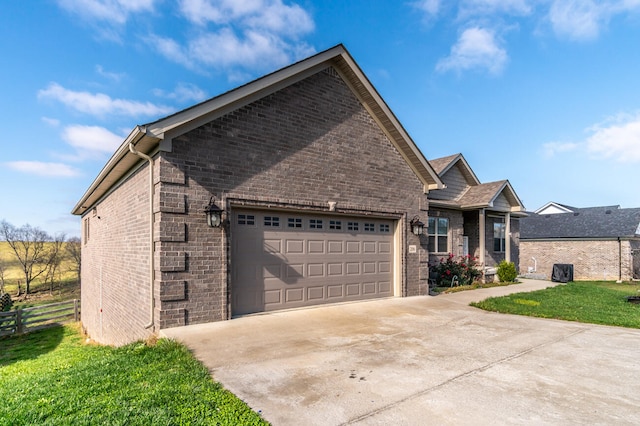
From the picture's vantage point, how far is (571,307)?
964 centimetres

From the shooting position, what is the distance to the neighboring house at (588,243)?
2289cm

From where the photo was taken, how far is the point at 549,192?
40.2 metres

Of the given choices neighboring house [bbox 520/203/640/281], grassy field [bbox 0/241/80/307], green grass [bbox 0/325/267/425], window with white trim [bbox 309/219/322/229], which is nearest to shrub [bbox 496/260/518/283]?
neighboring house [bbox 520/203/640/281]

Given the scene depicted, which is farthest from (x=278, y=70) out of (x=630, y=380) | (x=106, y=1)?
(x=630, y=380)

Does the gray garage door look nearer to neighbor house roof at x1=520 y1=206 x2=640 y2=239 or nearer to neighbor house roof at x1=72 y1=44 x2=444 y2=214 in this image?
neighbor house roof at x1=72 y1=44 x2=444 y2=214

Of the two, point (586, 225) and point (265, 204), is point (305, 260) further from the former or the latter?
point (586, 225)

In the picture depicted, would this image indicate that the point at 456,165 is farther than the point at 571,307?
Yes

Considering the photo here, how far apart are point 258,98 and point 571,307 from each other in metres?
10.1

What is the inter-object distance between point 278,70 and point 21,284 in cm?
4083

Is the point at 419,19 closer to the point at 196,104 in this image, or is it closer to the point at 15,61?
the point at 196,104

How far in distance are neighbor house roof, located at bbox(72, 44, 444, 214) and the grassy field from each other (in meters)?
27.9

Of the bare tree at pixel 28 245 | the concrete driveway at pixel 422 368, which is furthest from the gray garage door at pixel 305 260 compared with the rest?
the bare tree at pixel 28 245

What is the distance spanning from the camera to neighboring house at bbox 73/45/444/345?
7.00 meters

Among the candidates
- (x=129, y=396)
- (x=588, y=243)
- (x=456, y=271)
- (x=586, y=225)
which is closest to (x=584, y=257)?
(x=588, y=243)
